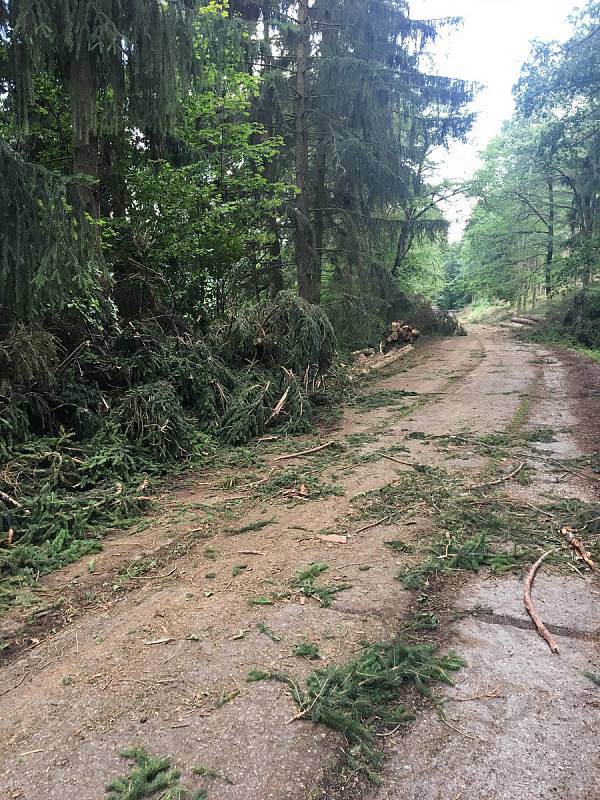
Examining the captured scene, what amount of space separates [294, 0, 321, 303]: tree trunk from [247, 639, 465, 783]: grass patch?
1217 centimetres

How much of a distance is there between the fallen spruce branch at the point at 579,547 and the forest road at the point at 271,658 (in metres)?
0.12

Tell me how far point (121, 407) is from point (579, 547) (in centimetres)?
505

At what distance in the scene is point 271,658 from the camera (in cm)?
269

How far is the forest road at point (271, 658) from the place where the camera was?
1995mm

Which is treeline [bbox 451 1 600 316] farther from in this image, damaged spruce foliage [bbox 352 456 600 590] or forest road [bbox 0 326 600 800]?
forest road [bbox 0 326 600 800]

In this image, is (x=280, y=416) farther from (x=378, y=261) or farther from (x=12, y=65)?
(x=378, y=261)

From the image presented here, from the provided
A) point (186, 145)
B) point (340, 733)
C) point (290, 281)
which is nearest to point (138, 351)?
point (186, 145)

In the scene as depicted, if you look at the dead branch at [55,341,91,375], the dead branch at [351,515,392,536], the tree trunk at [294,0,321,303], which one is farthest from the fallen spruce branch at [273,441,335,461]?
the tree trunk at [294,0,321,303]

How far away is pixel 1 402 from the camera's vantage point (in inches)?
215

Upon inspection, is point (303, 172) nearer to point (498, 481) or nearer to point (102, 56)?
point (102, 56)

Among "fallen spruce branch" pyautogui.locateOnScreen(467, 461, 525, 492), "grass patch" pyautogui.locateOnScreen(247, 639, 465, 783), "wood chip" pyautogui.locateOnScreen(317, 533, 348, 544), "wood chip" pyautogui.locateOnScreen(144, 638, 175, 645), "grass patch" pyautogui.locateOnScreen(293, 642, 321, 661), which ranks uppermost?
"grass patch" pyautogui.locateOnScreen(247, 639, 465, 783)

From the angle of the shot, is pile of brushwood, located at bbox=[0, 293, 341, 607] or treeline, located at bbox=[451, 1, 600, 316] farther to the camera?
treeline, located at bbox=[451, 1, 600, 316]

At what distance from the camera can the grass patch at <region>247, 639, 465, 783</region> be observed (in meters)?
2.12

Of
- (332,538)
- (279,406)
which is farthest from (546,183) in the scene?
(332,538)
